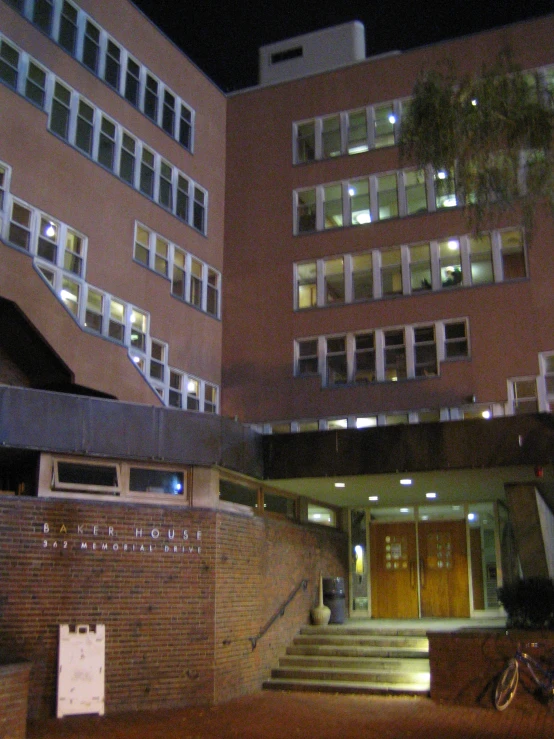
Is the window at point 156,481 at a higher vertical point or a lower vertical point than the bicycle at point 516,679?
higher

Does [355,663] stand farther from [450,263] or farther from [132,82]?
[132,82]

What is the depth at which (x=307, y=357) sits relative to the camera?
2444 centimetres

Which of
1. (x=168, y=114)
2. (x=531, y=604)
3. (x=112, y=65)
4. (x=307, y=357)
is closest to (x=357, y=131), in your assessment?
(x=168, y=114)

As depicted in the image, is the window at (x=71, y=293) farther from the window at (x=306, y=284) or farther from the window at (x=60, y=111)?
the window at (x=306, y=284)

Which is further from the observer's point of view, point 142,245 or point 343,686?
point 142,245

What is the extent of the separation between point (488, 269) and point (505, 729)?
14.1m

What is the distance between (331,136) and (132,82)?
679 centimetres

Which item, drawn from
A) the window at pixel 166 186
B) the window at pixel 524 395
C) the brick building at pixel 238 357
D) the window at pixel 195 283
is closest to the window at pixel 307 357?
the brick building at pixel 238 357

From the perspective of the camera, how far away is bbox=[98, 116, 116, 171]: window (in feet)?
68.4

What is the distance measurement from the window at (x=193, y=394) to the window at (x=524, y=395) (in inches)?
353

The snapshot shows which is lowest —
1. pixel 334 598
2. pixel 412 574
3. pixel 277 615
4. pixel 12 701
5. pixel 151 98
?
pixel 12 701

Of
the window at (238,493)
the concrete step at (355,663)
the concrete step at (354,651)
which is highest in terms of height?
the window at (238,493)

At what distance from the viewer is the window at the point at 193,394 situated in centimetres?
2331

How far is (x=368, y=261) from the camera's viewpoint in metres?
24.5
